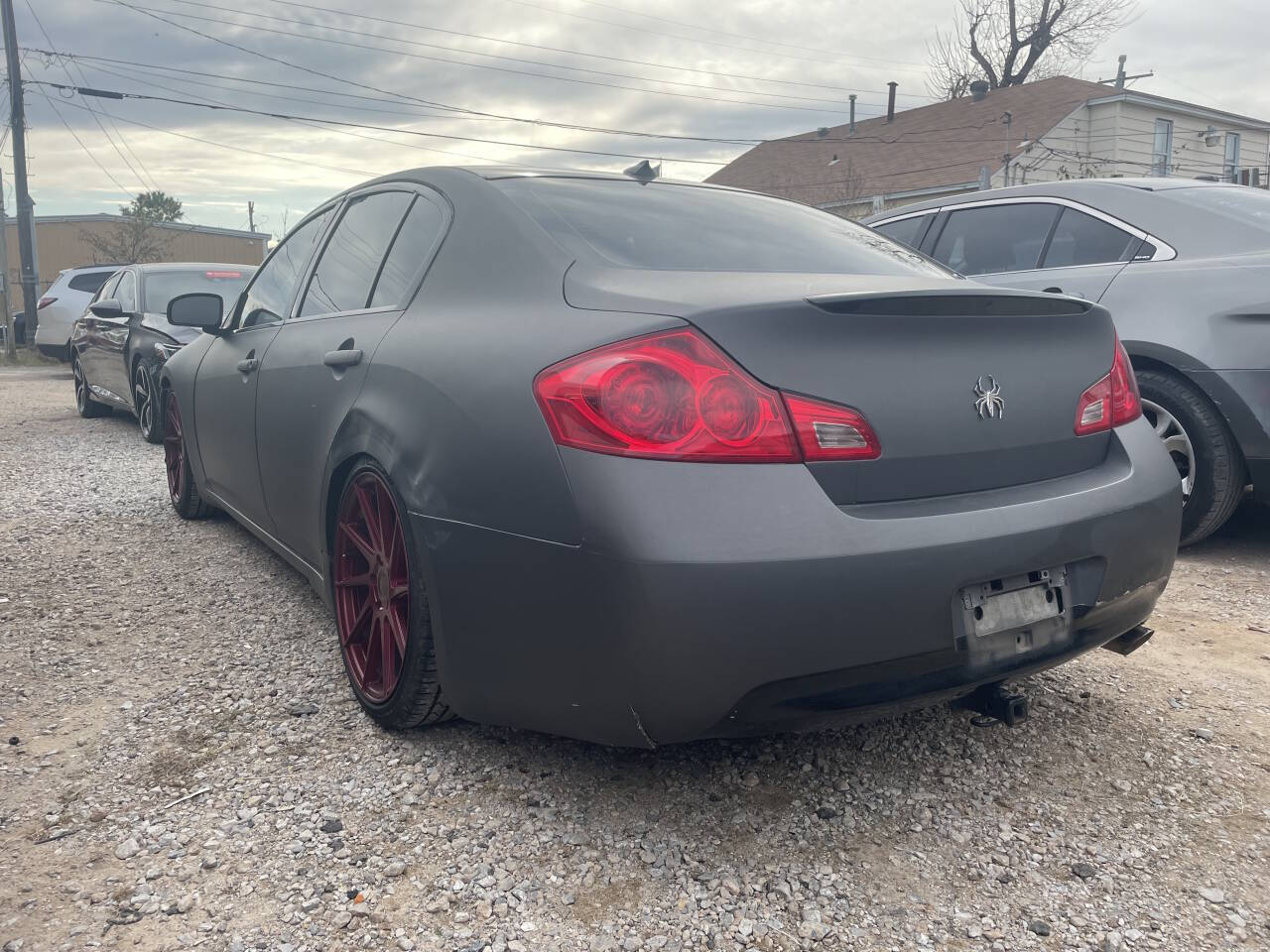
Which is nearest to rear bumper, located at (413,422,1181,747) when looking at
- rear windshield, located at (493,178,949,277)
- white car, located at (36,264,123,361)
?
rear windshield, located at (493,178,949,277)

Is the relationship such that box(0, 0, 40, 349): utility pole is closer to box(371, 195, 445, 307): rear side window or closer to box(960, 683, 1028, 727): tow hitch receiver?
box(371, 195, 445, 307): rear side window

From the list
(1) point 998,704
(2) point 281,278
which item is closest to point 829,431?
(1) point 998,704

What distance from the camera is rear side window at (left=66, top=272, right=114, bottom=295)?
1617cm

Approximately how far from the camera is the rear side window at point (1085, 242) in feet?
15.7

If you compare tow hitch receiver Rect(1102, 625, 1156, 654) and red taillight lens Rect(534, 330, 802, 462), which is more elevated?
red taillight lens Rect(534, 330, 802, 462)

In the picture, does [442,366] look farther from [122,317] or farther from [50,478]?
[122,317]

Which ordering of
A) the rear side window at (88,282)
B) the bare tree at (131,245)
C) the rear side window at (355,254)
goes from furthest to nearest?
the bare tree at (131,245) → the rear side window at (88,282) → the rear side window at (355,254)

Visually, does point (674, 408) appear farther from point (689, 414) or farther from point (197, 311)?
point (197, 311)

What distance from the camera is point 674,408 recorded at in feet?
6.66

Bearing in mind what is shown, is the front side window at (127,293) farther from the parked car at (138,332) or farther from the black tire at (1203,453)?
the black tire at (1203,453)

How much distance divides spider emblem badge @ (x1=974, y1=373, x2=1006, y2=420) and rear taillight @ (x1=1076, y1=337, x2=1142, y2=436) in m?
0.31

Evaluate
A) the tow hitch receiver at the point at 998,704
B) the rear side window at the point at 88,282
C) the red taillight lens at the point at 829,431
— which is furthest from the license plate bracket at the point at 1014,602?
the rear side window at the point at 88,282

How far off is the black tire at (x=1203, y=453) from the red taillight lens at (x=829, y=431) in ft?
9.66

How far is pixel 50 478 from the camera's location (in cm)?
670
